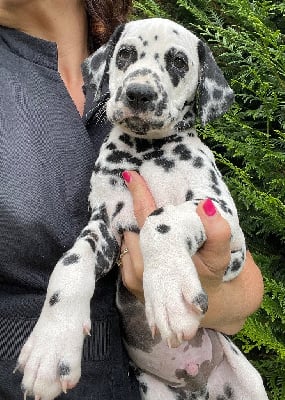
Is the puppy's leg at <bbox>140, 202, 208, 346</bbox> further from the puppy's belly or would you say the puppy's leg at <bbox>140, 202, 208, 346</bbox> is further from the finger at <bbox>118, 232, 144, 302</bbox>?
the puppy's belly

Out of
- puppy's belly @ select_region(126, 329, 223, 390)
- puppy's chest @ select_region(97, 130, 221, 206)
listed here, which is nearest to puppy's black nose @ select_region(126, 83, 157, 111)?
puppy's chest @ select_region(97, 130, 221, 206)

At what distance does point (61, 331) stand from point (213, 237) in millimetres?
511

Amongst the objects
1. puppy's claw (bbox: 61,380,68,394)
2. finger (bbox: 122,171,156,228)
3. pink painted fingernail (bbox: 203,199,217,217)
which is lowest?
puppy's claw (bbox: 61,380,68,394)

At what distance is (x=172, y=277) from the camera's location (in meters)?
1.89

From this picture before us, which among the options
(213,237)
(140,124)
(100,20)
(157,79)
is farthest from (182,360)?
(100,20)

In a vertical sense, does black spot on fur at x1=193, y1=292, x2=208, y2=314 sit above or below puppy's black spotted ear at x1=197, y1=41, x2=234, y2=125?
below

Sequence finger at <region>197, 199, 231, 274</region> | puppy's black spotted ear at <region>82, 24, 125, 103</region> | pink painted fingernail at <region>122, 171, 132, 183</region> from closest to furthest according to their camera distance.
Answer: finger at <region>197, 199, 231, 274</region> < pink painted fingernail at <region>122, 171, 132, 183</region> < puppy's black spotted ear at <region>82, 24, 125, 103</region>

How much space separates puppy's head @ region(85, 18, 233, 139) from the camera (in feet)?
7.50

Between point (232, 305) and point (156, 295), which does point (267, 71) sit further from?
point (156, 295)

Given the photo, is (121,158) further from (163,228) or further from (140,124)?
(163,228)

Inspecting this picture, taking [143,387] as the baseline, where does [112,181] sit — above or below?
above

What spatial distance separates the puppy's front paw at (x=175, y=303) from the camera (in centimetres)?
184

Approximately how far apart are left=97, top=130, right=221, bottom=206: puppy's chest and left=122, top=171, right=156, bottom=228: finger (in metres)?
0.06

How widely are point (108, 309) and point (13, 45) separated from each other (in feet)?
3.35
